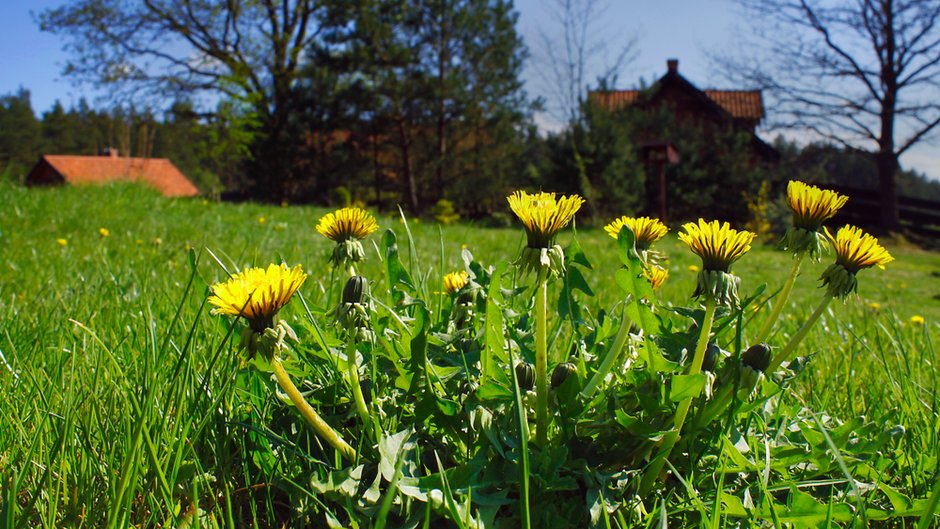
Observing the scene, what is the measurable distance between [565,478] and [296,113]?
20797 millimetres

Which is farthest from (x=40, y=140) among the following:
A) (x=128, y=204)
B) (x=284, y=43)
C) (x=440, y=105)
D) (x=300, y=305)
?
(x=300, y=305)

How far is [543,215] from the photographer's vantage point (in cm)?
75

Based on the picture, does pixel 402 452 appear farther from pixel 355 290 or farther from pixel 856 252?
pixel 856 252

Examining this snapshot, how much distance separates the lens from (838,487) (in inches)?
36.7

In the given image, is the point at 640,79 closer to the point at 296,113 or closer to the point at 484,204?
the point at 484,204

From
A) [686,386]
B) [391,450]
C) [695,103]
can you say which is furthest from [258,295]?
[695,103]

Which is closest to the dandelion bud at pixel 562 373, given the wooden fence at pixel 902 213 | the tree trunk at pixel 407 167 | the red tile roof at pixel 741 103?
the wooden fence at pixel 902 213

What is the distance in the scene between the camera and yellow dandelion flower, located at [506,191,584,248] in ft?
2.47

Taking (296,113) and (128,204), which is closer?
(128,204)

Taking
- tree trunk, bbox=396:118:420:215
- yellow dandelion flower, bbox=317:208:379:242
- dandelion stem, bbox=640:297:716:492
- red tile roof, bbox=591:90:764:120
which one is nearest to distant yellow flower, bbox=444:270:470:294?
yellow dandelion flower, bbox=317:208:379:242

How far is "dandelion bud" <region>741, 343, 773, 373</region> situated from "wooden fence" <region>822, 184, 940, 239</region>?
18618 mm

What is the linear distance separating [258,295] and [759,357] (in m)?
0.62

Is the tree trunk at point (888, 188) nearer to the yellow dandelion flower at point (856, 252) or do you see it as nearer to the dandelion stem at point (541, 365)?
the yellow dandelion flower at point (856, 252)

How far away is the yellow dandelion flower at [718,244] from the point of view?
30.4 inches
